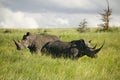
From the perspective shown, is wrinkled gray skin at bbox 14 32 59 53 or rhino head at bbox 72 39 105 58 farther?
wrinkled gray skin at bbox 14 32 59 53

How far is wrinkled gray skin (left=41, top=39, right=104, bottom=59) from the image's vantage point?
11.1m

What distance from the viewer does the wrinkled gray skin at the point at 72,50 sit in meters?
11.1

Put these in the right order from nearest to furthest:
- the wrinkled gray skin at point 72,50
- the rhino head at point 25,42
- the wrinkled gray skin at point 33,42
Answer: the wrinkled gray skin at point 72,50, the rhino head at point 25,42, the wrinkled gray skin at point 33,42

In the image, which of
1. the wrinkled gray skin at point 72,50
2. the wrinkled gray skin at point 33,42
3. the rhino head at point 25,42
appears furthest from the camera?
the wrinkled gray skin at point 33,42

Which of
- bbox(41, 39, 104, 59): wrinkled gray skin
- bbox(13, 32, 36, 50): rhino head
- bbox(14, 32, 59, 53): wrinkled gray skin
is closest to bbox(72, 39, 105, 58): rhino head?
bbox(41, 39, 104, 59): wrinkled gray skin

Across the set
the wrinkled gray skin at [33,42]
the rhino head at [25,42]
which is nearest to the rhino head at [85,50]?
the wrinkled gray skin at [33,42]

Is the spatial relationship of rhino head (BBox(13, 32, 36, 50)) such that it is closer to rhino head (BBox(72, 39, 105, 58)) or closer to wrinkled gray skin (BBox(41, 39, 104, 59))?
wrinkled gray skin (BBox(41, 39, 104, 59))

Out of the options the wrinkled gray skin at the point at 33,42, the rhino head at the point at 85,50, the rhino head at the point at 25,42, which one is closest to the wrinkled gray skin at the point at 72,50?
the rhino head at the point at 85,50

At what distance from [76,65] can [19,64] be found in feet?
6.40

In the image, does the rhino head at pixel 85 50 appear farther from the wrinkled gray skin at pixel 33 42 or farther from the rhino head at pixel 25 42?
the rhino head at pixel 25 42

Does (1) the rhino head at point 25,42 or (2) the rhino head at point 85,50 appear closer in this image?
(2) the rhino head at point 85,50

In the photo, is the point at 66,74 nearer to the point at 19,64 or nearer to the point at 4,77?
the point at 19,64

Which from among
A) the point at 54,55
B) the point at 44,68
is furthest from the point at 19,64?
the point at 54,55

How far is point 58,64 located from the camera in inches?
349
